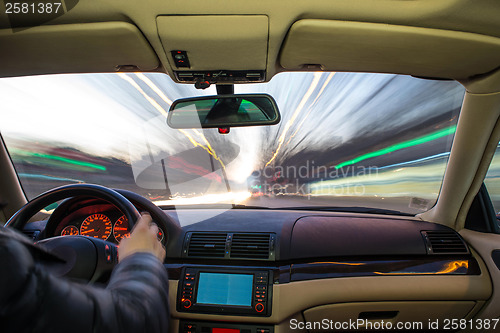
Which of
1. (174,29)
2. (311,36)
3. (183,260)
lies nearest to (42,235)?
(183,260)

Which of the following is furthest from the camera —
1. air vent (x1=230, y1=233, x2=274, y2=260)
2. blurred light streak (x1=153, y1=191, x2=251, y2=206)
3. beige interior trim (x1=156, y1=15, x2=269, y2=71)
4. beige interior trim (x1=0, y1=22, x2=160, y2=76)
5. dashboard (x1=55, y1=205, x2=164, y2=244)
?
blurred light streak (x1=153, y1=191, x2=251, y2=206)

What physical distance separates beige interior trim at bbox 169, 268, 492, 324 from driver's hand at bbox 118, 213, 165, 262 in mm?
1711

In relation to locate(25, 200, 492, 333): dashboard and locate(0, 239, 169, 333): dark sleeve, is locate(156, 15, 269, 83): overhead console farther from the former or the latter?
locate(0, 239, 169, 333): dark sleeve

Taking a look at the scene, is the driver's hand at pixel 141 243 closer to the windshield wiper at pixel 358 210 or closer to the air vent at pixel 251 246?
the air vent at pixel 251 246

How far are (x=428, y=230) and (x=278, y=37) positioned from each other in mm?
2614

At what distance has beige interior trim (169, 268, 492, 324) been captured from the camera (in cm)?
282

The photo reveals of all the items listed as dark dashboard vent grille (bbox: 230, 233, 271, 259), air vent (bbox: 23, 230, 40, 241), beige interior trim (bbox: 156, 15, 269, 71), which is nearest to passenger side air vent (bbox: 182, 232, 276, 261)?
dark dashboard vent grille (bbox: 230, 233, 271, 259)

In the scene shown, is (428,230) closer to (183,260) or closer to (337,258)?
(337,258)

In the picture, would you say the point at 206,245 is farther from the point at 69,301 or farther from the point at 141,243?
the point at 69,301

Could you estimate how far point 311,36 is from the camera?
6.83ft

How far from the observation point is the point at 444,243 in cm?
306

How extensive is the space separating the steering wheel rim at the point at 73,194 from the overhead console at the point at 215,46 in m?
1.15

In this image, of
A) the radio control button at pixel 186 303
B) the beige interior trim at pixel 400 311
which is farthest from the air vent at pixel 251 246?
the beige interior trim at pixel 400 311

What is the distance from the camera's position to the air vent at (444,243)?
302 centimetres
